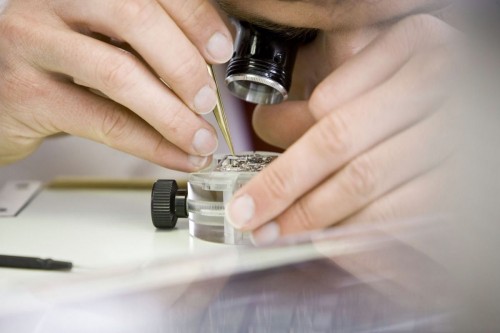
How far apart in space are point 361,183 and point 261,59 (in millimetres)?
260

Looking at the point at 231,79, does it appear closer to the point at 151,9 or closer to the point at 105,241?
the point at 151,9

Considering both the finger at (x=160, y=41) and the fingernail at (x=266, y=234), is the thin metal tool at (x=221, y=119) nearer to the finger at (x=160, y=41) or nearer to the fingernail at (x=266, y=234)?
the finger at (x=160, y=41)

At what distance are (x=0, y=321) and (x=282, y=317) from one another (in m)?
0.22

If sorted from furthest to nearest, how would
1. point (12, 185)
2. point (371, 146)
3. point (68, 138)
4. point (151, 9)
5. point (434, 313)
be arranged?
point (68, 138)
point (12, 185)
point (151, 9)
point (371, 146)
point (434, 313)

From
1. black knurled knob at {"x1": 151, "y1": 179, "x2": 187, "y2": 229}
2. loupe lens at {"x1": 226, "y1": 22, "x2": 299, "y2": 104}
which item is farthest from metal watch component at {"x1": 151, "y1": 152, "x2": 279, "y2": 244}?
loupe lens at {"x1": 226, "y1": 22, "x2": 299, "y2": 104}

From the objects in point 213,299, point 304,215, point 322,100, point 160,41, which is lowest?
point 213,299

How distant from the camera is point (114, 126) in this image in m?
0.83

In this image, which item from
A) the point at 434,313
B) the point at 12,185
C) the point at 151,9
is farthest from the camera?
the point at 12,185

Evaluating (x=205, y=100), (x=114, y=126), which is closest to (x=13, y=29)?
(x=114, y=126)

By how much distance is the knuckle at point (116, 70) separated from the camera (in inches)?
29.5

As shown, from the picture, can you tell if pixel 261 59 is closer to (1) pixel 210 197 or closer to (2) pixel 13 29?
(1) pixel 210 197

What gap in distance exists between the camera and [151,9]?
28.9 inches

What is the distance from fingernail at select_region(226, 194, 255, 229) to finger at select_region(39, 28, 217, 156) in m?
0.17

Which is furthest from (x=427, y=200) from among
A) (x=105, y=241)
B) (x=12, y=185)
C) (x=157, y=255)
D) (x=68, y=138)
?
(x=68, y=138)
